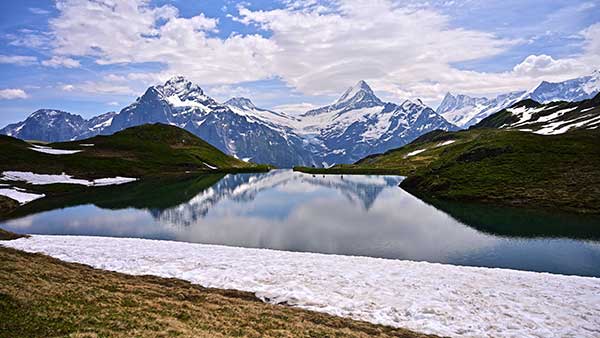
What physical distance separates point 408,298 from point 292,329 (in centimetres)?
1185

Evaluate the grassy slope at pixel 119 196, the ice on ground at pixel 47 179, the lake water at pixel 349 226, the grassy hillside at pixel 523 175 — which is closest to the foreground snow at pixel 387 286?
the lake water at pixel 349 226

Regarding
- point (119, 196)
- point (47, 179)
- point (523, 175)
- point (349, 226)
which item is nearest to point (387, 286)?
point (349, 226)

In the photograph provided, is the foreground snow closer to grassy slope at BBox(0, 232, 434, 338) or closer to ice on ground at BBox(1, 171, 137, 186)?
grassy slope at BBox(0, 232, 434, 338)

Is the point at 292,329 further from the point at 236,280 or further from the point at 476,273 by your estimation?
the point at 476,273

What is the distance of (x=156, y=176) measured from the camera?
162 meters

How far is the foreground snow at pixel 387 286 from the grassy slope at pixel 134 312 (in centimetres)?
272

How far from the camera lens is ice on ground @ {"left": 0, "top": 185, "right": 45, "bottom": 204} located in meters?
91.2

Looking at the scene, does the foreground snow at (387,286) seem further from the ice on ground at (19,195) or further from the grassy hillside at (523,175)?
the ice on ground at (19,195)

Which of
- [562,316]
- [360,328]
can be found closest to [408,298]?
[360,328]

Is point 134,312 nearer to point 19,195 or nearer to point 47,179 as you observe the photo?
point 19,195

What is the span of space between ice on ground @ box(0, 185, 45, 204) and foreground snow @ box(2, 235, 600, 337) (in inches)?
2207

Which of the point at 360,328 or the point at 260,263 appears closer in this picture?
the point at 360,328

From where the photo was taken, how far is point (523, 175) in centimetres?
9444

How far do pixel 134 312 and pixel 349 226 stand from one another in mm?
47257
